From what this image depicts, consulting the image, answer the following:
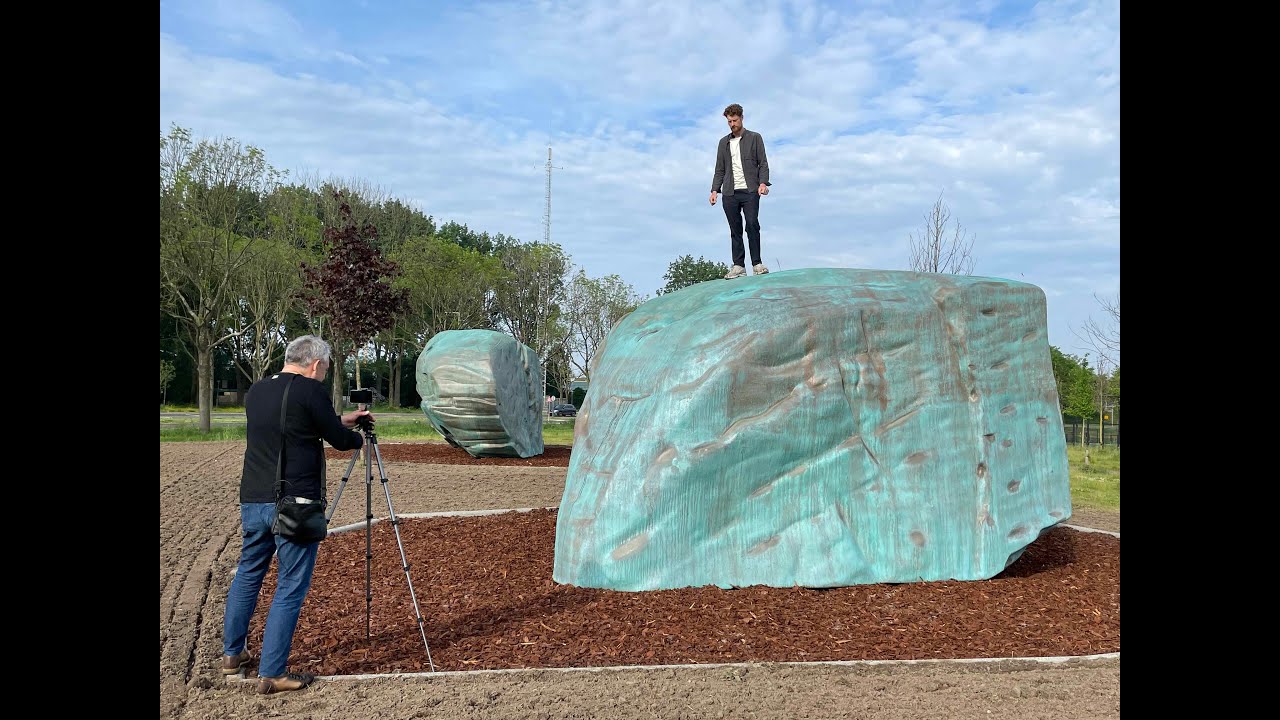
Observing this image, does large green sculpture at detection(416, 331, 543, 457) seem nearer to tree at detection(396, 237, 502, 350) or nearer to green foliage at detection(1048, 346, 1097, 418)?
green foliage at detection(1048, 346, 1097, 418)

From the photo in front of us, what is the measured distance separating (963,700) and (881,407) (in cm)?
267

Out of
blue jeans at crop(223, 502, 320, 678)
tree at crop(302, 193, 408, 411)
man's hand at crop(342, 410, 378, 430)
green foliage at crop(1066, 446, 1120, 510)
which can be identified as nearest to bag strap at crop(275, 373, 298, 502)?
blue jeans at crop(223, 502, 320, 678)

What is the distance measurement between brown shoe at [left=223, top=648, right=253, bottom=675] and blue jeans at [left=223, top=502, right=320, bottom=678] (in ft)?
0.08

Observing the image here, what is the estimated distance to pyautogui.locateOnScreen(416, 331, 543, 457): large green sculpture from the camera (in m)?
17.0

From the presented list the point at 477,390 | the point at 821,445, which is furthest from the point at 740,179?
the point at 477,390

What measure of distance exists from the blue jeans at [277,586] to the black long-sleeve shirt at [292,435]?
0.61 ft

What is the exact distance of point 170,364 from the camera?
4191 cm

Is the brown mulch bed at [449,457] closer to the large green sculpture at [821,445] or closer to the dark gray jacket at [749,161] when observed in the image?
the dark gray jacket at [749,161]

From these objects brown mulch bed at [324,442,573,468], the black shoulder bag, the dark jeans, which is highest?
the dark jeans

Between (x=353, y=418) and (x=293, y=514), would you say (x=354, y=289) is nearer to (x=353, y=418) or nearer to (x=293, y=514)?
(x=353, y=418)

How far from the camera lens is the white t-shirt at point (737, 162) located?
9.28 metres

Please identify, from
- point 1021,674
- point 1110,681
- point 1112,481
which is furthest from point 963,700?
point 1112,481

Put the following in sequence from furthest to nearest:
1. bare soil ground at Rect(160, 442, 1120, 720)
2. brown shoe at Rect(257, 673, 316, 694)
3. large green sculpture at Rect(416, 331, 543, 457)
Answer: large green sculpture at Rect(416, 331, 543, 457), brown shoe at Rect(257, 673, 316, 694), bare soil ground at Rect(160, 442, 1120, 720)

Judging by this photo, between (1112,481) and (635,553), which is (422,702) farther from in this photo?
(1112,481)
